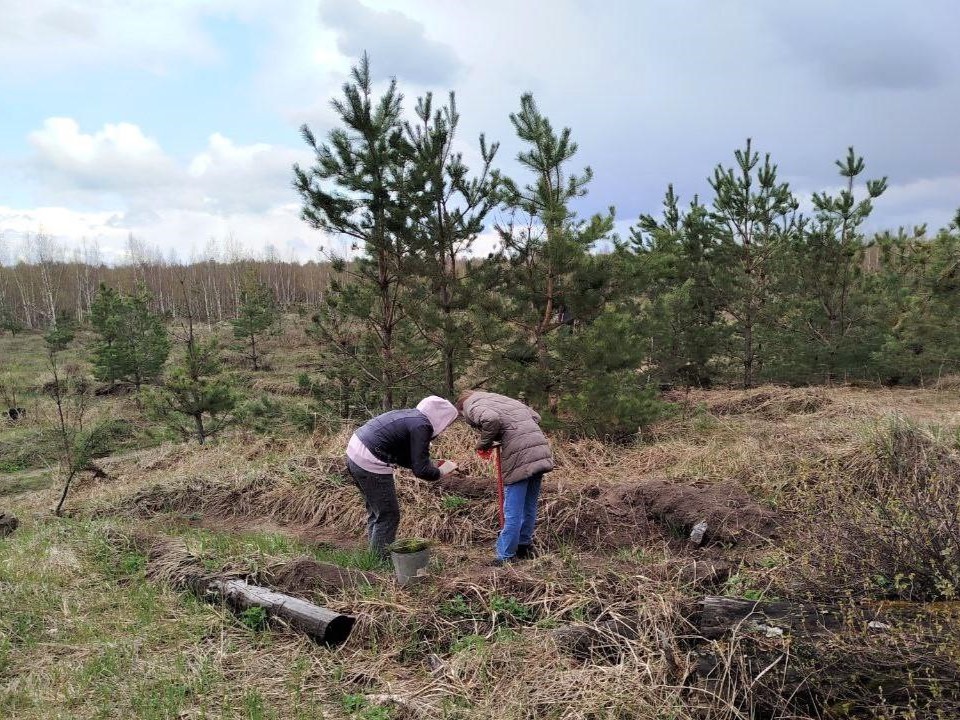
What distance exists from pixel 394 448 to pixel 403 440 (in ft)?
0.32

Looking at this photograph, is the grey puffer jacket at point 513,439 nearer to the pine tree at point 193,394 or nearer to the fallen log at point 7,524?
the fallen log at point 7,524

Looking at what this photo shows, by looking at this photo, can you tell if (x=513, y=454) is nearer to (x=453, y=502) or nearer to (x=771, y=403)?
(x=453, y=502)

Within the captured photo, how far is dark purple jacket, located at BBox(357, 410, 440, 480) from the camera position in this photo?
5141 mm

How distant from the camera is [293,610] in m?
4.16

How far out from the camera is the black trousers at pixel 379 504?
5.29 meters

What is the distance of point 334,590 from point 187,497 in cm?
403

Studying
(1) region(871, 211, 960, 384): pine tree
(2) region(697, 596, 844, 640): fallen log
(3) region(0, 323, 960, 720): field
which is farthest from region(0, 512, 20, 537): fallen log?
(1) region(871, 211, 960, 384): pine tree

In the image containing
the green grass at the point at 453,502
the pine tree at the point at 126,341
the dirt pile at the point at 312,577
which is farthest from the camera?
the pine tree at the point at 126,341

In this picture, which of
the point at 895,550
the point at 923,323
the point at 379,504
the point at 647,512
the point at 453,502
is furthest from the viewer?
the point at 923,323

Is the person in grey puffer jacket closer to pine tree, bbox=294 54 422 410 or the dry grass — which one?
the dry grass

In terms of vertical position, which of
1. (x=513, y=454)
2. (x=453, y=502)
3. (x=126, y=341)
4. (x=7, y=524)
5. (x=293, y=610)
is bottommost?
(x=7, y=524)

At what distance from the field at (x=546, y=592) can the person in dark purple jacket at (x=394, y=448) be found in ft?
2.12

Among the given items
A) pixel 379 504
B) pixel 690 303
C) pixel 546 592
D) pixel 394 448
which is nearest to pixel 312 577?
pixel 379 504

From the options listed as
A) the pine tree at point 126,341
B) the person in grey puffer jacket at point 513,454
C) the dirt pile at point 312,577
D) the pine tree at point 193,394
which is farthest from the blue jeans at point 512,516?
the pine tree at point 126,341
